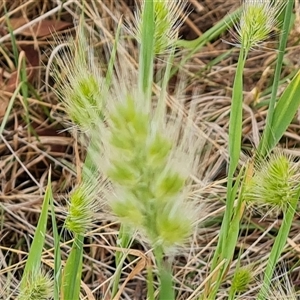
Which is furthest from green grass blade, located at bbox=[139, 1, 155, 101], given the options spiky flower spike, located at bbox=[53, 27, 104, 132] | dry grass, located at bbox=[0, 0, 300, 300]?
dry grass, located at bbox=[0, 0, 300, 300]

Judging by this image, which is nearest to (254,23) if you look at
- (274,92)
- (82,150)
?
(274,92)

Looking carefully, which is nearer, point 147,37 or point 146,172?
point 146,172

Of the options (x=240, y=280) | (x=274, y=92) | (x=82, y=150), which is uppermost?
(x=274, y=92)

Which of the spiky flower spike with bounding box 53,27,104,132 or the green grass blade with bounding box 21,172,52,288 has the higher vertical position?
the spiky flower spike with bounding box 53,27,104,132

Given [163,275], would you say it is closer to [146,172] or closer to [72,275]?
[146,172]

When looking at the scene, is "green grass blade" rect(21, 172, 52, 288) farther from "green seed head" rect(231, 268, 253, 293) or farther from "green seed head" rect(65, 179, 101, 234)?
"green seed head" rect(231, 268, 253, 293)

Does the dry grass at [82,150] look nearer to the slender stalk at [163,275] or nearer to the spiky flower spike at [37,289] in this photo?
the spiky flower spike at [37,289]

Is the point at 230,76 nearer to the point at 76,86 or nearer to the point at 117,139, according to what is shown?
the point at 76,86
